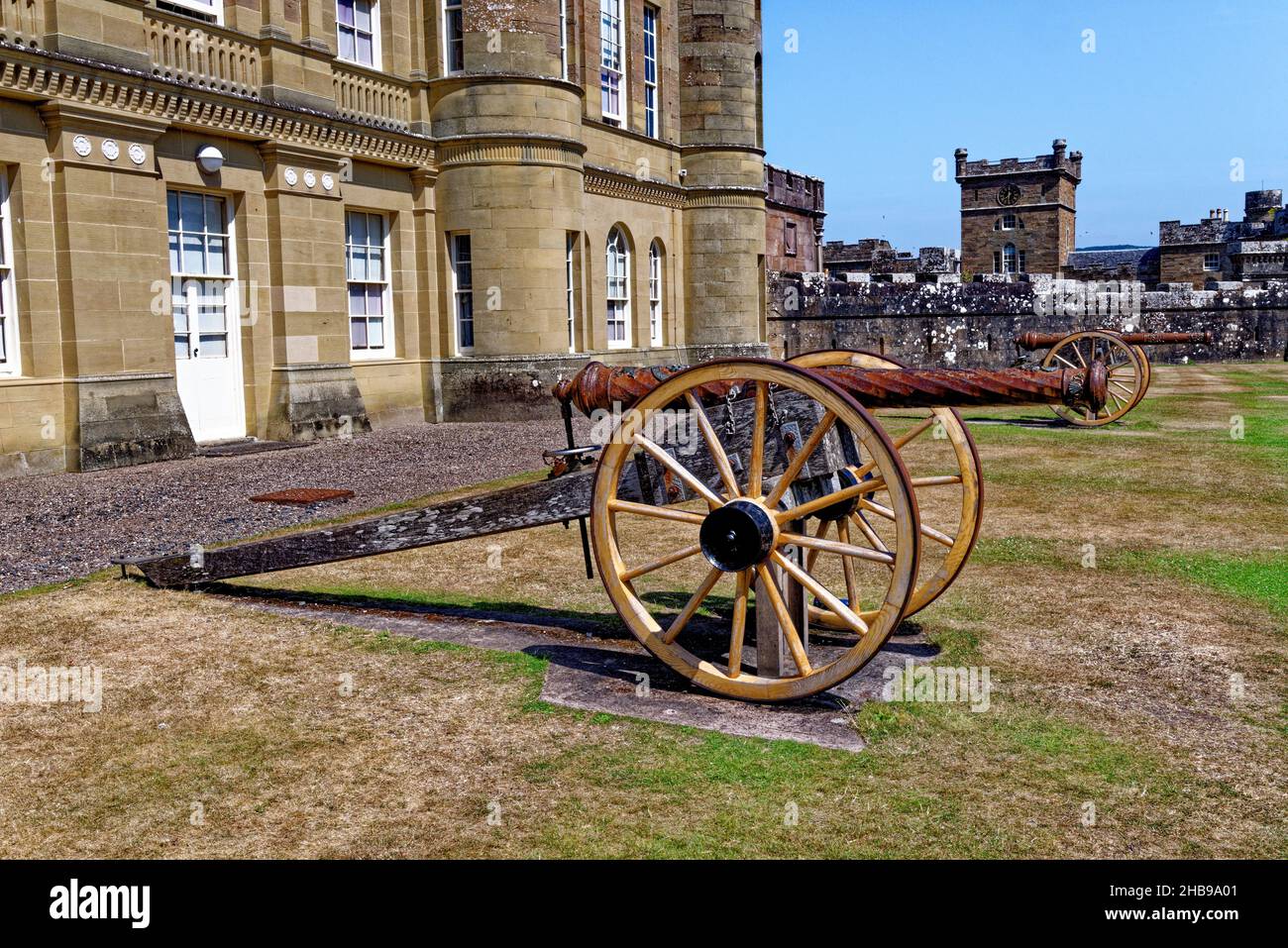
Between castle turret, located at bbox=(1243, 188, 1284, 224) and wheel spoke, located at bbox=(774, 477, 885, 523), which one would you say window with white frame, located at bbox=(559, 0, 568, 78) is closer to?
wheel spoke, located at bbox=(774, 477, 885, 523)

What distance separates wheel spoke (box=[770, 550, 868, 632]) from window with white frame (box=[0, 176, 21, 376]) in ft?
33.0

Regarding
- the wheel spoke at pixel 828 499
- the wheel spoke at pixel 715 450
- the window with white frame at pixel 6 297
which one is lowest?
the wheel spoke at pixel 828 499

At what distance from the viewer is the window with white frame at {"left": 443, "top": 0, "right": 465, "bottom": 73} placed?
17.5 metres

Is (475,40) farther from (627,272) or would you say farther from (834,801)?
(834,801)

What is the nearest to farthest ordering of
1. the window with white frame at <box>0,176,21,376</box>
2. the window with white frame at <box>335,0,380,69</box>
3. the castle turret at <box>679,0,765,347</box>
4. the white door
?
the window with white frame at <box>0,176,21,376</box> → the white door → the window with white frame at <box>335,0,380,69</box> → the castle turret at <box>679,0,765,347</box>

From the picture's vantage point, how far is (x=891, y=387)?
4438 mm

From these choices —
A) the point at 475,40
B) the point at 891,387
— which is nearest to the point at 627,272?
the point at 475,40

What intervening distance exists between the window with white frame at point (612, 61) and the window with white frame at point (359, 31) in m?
4.79

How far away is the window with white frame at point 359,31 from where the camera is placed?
1631 centimetres

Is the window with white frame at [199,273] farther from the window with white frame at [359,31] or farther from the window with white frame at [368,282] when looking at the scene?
the window with white frame at [359,31]

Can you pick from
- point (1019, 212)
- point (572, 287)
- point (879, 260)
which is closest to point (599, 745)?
point (572, 287)

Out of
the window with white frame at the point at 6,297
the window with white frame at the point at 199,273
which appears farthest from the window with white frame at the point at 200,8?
the window with white frame at the point at 6,297

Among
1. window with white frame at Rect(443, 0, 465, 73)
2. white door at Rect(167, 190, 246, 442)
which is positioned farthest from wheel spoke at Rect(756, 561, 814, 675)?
window with white frame at Rect(443, 0, 465, 73)

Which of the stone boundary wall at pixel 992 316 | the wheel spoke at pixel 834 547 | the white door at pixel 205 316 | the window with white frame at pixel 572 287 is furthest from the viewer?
the stone boundary wall at pixel 992 316
